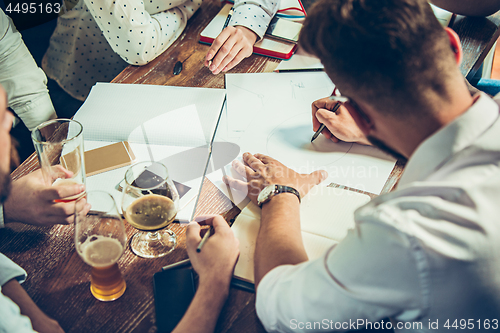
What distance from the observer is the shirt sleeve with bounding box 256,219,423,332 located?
0.50 metres

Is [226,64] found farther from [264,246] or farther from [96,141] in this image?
[264,246]

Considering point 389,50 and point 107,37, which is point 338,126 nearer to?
point 389,50

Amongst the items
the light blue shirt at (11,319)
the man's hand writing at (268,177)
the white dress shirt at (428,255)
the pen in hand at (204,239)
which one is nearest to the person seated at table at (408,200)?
the white dress shirt at (428,255)

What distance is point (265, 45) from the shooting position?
135 centimetres

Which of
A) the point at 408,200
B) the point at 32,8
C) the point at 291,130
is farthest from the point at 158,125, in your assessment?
the point at 32,8

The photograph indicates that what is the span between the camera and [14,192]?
0.80m

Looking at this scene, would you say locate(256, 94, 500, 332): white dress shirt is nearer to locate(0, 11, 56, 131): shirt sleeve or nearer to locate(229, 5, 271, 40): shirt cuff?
locate(229, 5, 271, 40): shirt cuff

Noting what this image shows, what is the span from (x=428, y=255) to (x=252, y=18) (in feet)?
3.73

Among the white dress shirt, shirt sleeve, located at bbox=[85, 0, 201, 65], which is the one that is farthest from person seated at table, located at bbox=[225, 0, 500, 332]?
shirt sleeve, located at bbox=[85, 0, 201, 65]

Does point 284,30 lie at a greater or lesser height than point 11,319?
greater

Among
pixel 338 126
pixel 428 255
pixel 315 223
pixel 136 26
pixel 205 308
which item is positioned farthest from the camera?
pixel 136 26

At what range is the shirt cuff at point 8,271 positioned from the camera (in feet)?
2.13

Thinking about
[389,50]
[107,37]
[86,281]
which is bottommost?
[86,281]

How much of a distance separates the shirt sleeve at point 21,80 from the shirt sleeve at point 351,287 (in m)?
1.20
